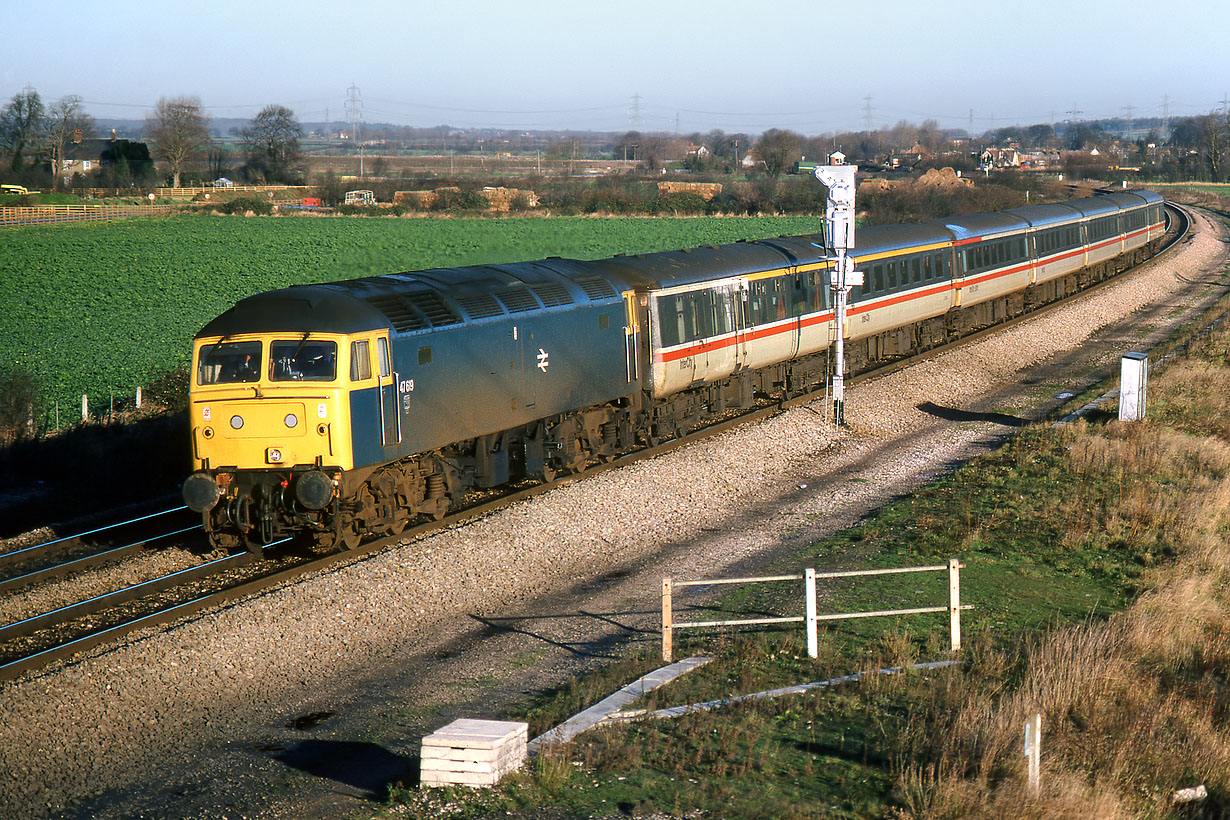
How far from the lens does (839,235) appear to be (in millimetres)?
26344

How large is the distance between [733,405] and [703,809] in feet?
57.8

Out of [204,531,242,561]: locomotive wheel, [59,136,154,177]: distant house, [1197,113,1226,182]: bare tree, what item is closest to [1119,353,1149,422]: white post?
[204,531,242,561]: locomotive wheel

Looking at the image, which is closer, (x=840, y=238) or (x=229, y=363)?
(x=229, y=363)

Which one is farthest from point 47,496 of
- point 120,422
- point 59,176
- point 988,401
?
point 59,176

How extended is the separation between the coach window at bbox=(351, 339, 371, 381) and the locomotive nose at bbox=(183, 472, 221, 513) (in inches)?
88.9

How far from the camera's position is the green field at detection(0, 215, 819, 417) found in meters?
35.9

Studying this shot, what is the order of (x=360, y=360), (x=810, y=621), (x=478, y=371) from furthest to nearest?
(x=478, y=371), (x=360, y=360), (x=810, y=621)

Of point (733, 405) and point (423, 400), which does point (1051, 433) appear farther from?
point (423, 400)

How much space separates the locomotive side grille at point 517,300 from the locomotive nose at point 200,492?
5249 mm

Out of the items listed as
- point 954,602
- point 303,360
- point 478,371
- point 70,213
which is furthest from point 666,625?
point 70,213

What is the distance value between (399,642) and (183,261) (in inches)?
2243

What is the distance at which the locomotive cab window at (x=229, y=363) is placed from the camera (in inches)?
613

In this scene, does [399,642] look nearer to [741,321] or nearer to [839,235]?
[741,321]

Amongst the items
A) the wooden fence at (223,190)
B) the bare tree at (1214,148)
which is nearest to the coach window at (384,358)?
the wooden fence at (223,190)
